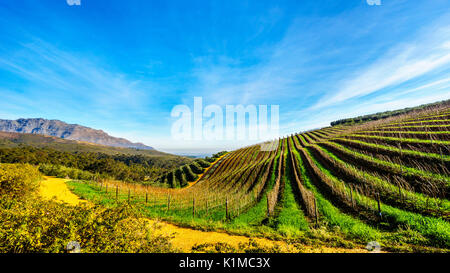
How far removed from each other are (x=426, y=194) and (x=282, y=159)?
17621 millimetres

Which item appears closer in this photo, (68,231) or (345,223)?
(68,231)

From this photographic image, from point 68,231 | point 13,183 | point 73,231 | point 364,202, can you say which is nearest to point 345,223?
point 364,202

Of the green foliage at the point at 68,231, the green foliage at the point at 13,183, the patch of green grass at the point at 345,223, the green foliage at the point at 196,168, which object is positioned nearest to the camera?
the green foliage at the point at 68,231

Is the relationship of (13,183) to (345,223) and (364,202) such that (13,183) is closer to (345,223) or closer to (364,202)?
(345,223)

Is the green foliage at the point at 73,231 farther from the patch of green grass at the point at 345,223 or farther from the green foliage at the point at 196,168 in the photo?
the green foliage at the point at 196,168

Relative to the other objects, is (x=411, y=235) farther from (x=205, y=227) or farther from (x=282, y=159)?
(x=282, y=159)

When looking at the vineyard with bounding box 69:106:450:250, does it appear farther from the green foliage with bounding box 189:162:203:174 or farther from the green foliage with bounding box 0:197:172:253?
the green foliage with bounding box 189:162:203:174

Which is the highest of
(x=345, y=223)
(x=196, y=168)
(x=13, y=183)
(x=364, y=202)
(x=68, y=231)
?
(x=68, y=231)

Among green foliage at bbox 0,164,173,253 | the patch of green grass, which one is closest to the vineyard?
the patch of green grass

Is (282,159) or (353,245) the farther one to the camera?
(282,159)

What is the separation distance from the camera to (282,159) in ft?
89.8

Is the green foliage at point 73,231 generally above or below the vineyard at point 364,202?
above

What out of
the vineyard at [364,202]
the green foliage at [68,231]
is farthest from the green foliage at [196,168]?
the green foliage at [68,231]
